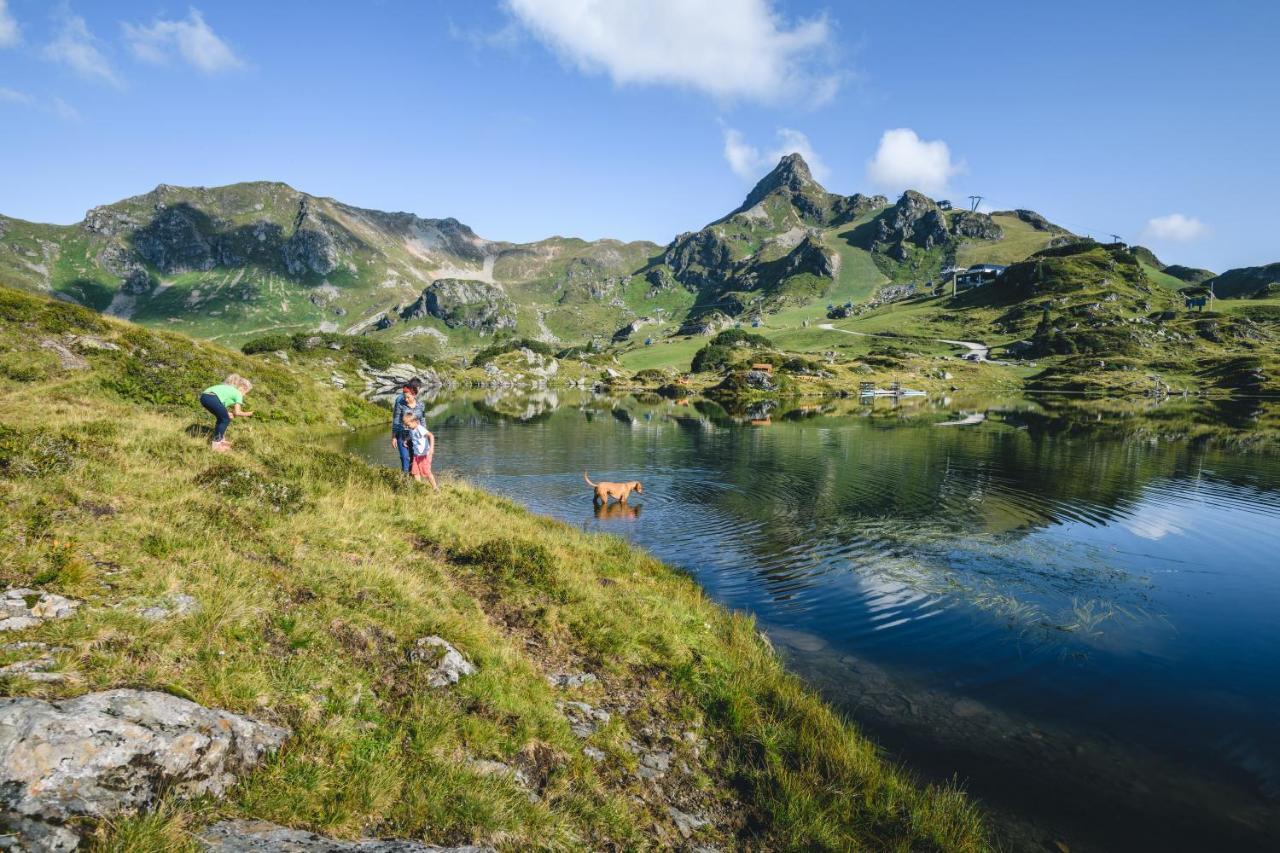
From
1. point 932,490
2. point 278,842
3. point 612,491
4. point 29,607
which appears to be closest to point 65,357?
point 612,491

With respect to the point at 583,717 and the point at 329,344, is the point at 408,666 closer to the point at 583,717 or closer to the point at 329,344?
the point at 583,717

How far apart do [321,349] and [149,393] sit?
434 ft

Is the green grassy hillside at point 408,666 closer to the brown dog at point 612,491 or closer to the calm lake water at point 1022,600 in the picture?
the calm lake water at point 1022,600

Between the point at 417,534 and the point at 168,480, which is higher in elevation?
the point at 168,480

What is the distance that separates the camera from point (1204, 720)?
41.4 ft

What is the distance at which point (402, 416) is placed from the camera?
2011 centimetres

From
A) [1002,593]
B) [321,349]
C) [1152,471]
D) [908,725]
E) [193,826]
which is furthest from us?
[321,349]

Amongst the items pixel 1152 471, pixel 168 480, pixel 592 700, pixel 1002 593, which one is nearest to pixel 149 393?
pixel 168 480

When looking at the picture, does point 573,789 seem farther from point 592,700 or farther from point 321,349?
point 321,349

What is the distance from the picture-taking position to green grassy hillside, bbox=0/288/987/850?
6.56 meters

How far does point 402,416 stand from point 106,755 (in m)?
15.8

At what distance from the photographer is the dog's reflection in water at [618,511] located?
28781 millimetres

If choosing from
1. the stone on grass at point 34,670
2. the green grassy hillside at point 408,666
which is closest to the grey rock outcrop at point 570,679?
the green grassy hillside at point 408,666

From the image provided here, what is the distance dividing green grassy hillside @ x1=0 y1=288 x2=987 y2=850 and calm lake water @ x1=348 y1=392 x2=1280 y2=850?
2487 mm
